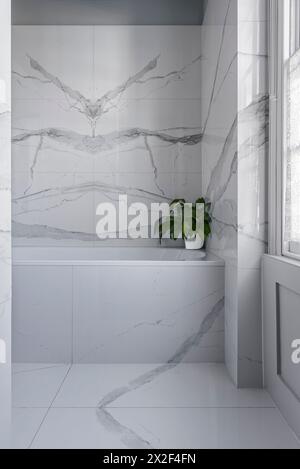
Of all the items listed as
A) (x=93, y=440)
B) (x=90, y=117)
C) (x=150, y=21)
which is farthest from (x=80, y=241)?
(x=93, y=440)

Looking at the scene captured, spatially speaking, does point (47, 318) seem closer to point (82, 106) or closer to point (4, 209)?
point (4, 209)

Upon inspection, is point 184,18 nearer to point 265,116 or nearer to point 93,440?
point 265,116

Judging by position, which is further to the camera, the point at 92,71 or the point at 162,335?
the point at 92,71

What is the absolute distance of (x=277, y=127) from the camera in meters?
2.00

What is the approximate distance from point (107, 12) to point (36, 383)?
2494 mm

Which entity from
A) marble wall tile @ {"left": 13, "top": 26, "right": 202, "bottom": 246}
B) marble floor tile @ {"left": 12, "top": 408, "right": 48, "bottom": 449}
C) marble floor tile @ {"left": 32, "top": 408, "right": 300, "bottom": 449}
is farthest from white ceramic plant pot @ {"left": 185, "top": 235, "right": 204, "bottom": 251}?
marble floor tile @ {"left": 12, "top": 408, "right": 48, "bottom": 449}

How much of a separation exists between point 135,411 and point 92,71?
8.08ft

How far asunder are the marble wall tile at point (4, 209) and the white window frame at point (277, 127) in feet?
3.58

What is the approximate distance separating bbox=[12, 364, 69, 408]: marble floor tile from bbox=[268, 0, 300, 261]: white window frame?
1.14 metres

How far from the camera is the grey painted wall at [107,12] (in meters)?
3.21

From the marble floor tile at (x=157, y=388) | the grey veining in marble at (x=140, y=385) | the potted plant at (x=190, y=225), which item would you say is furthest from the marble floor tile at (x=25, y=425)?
the potted plant at (x=190, y=225)

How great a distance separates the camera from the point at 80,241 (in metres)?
3.39

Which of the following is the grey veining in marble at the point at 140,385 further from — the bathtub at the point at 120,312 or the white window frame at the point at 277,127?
the white window frame at the point at 277,127

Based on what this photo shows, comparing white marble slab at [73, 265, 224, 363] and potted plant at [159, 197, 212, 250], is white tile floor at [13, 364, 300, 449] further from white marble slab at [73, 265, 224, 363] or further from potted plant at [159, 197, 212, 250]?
potted plant at [159, 197, 212, 250]
